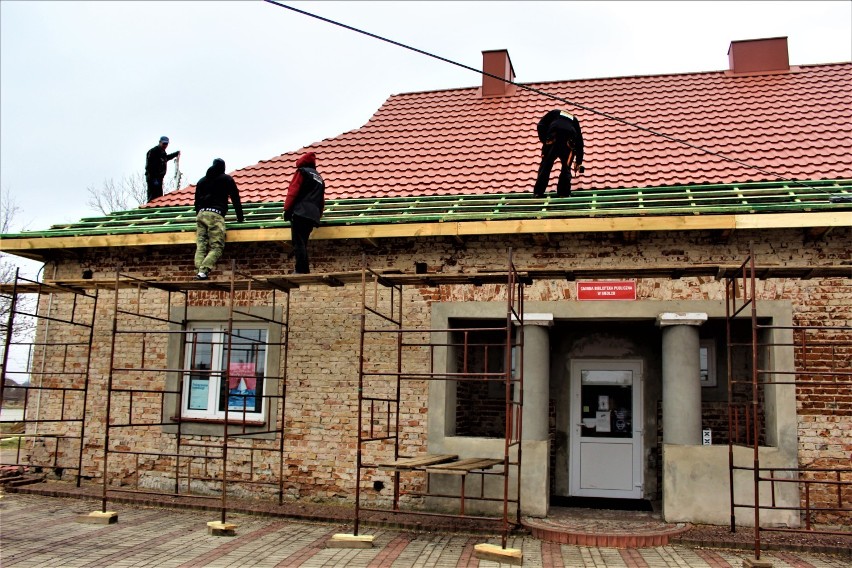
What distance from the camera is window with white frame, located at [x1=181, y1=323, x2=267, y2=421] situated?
1118cm

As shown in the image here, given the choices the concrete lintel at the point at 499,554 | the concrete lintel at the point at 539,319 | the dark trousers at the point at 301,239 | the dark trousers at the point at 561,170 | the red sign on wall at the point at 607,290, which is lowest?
the concrete lintel at the point at 499,554

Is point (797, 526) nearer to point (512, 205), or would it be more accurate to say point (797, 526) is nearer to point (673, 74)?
Result: point (512, 205)

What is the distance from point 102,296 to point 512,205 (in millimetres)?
6524

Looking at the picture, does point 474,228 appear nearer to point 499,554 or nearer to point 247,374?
point 247,374

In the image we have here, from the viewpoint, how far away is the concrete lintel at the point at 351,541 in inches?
328

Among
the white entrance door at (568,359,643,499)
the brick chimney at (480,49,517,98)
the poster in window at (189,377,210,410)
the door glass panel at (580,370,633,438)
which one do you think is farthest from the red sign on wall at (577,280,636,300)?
the brick chimney at (480,49,517,98)

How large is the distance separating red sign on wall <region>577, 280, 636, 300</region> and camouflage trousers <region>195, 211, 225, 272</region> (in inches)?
199

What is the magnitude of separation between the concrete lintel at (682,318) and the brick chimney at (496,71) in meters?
6.97

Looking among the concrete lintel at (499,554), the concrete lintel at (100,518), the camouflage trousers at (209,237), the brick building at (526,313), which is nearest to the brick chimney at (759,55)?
the brick building at (526,313)

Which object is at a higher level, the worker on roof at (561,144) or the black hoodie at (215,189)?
the worker on roof at (561,144)

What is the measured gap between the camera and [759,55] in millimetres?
14484

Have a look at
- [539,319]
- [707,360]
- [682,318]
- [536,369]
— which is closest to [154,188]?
[539,319]

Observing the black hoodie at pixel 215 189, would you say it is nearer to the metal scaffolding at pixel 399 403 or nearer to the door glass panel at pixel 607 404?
the metal scaffolding at pixel 399 403

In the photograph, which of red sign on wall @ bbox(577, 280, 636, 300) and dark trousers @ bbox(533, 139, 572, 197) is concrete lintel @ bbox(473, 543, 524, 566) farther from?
dark trousers @ bbox(533, 139, 572, 197)
